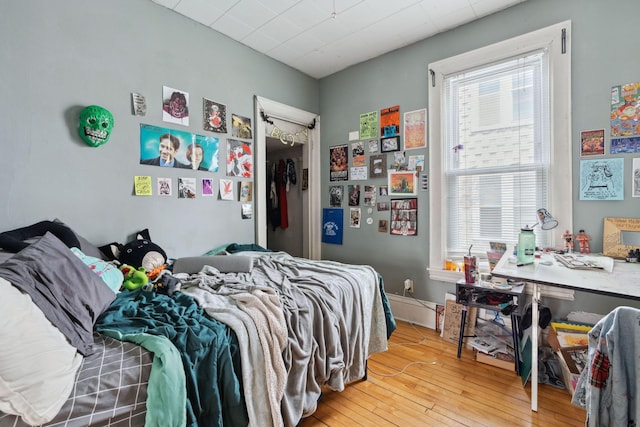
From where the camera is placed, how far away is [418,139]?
2854 millimetres

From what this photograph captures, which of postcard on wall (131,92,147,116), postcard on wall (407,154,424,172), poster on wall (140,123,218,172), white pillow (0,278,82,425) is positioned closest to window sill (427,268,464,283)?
postcard on wall (407,154,424,172)

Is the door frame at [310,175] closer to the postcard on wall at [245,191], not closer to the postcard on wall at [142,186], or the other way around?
the postcard on wall at [245,191]

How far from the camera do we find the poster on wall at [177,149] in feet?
7.40

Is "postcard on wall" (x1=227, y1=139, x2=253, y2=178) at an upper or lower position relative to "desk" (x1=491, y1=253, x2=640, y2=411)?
upper

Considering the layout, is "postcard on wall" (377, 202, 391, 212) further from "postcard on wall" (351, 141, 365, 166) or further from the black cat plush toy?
the black cat plush toy

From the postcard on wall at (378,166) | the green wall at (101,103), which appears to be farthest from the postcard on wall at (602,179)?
the green wall at (101,103)

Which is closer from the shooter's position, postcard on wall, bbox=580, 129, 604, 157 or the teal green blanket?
the teal green blanket

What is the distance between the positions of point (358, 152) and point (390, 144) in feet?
1.27

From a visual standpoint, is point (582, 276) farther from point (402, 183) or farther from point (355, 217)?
point (355, 217)

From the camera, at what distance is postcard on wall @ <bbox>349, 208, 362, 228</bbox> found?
Answer: 3.31m

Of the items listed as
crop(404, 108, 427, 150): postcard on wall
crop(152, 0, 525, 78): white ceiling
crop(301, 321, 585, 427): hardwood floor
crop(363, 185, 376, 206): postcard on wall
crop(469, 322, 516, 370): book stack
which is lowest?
crop(301, 321, 585, 427): hardwood floor

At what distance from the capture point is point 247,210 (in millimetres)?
2953

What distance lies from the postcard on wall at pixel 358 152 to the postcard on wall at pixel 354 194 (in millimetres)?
252

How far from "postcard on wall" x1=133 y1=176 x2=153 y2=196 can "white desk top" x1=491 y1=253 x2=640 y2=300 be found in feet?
7.76
